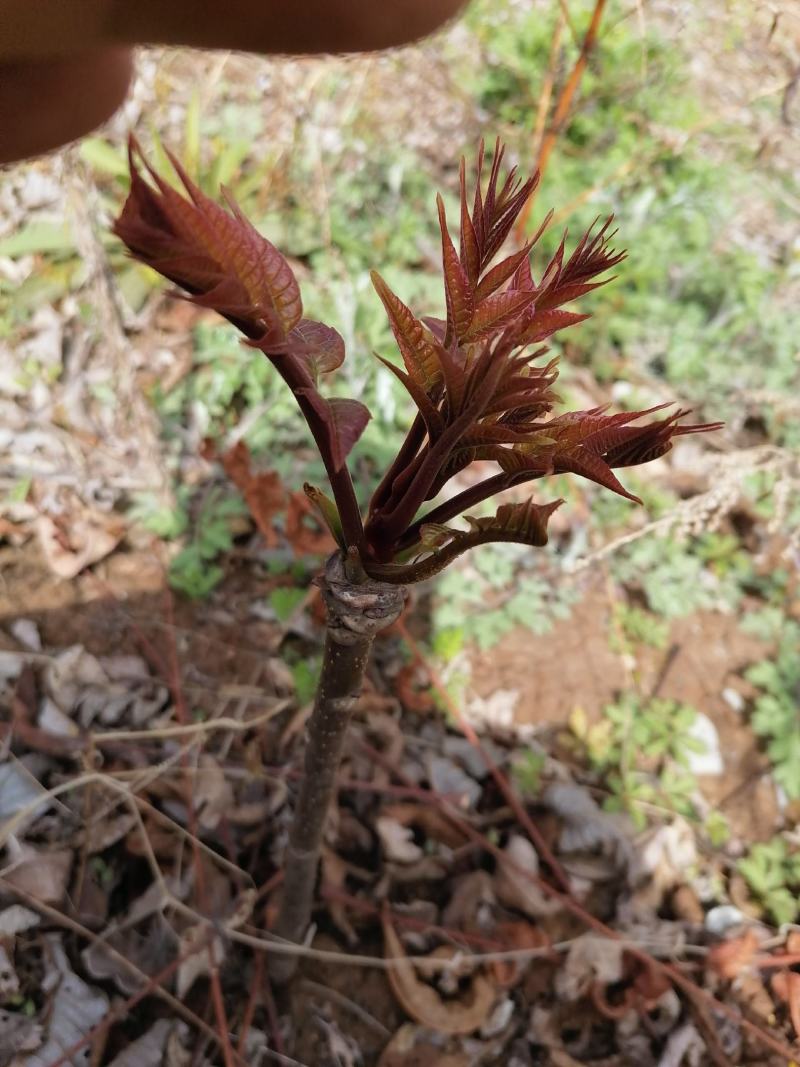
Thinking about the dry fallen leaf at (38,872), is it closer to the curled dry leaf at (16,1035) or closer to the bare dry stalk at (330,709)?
the curled dry leaf at (16,1035)

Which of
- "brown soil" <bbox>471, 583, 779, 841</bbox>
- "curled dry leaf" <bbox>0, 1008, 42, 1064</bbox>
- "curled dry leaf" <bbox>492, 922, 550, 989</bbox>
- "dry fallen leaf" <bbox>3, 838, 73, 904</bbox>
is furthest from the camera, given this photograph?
"brown soil" <bbox>471, 583, 779, 841</bbox>

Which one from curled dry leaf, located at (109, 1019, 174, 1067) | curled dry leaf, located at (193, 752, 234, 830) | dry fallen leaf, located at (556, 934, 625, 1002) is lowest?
dry fallen leaf, located at (556, 934, 625, 1002)

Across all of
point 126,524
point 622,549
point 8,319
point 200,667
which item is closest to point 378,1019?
point 200,667

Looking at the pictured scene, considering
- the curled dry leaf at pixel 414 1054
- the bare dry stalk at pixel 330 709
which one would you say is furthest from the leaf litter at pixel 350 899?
the bare dry stalk at pixel 330 709

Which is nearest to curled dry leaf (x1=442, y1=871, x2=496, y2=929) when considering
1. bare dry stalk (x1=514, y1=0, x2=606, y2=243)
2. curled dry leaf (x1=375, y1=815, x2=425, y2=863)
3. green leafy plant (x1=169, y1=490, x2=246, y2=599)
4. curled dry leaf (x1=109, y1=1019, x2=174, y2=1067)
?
curled dry leaf (x1=375, y1=815, x2=425, y2=863)

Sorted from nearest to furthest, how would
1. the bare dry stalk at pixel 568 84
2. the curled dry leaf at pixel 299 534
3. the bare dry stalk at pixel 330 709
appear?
the bare dry stalk at pixel 330 709, the curled dry leaf at pixel 299 534, the bare dry stalk at pixel 568 84

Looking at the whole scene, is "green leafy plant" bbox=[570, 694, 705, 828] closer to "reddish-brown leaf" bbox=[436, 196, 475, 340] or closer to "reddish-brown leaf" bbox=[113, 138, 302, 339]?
"reddish-brown leaf" bbox=[436, 196, 475, 340]
